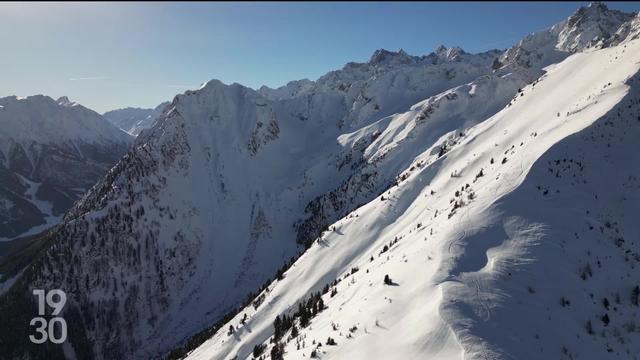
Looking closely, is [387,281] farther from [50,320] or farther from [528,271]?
[50,320]

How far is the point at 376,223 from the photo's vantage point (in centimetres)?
7138

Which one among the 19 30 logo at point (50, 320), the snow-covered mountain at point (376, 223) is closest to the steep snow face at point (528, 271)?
the snow-covered mountain at point (376, 223)

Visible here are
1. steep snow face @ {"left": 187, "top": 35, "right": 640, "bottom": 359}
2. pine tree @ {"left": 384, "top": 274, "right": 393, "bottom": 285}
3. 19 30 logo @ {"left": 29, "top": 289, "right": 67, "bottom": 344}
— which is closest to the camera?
steep snow face @ {"left": 187, "top": 35, "right": 640, "bottom": 359}

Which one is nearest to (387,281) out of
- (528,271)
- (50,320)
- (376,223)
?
(528,271)

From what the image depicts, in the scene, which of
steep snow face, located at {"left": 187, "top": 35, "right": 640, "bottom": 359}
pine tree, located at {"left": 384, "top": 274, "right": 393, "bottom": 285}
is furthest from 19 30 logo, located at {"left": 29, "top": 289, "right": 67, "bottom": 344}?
pine tree, located at {"left": 384, "top": 274, "right": 393, "bottom": 285}

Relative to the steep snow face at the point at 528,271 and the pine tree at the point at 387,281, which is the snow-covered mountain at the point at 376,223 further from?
the pine tree at the point at 387,281

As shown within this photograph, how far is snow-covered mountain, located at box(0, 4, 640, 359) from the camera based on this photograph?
2280 cm

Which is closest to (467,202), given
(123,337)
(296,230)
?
(296,230)

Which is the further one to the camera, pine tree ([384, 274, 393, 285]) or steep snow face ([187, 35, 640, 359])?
pine tree ([384, 274, 393, 285])

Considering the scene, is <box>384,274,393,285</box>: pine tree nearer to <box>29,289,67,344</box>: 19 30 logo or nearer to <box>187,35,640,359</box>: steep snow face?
<box>187,35,640,359</box>: steep snow face

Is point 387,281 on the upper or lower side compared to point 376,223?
upper

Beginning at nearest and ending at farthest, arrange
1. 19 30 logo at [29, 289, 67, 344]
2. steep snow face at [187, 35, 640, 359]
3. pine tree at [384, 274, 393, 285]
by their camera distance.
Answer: steep snow face at [187, 35, 640, 359] → pine tree at [384, 274, 393, 285] → 19 30 logo at [29, 289, 67, 344]

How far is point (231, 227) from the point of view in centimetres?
14475

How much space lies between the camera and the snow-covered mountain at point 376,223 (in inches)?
898
